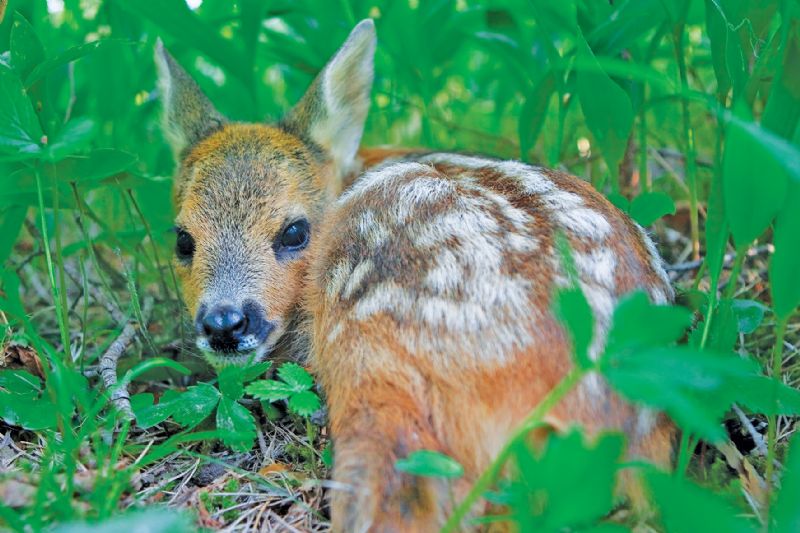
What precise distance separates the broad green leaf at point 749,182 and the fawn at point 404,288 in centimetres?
48

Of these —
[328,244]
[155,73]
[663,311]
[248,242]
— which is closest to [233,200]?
[248,242]

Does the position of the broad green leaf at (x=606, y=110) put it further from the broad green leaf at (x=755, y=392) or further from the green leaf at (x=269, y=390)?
the green leaf at (x=269, y=390)

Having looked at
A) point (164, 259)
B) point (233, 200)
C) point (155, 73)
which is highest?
point (155, 73)

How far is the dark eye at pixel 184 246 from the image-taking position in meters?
3.59

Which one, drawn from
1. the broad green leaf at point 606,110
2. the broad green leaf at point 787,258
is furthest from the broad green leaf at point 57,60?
the broad green leaf at point 787,258

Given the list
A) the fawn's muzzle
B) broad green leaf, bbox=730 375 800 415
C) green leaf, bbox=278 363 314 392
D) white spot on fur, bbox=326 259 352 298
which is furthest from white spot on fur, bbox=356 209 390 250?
broad green leaf, bbox=730 375 800 415

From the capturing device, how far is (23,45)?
299 centimetres

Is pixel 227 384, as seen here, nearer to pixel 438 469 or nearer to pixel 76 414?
pixel 76 414

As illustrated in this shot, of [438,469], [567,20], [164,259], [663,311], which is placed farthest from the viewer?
[164,259]

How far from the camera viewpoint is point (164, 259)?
14.9 ft

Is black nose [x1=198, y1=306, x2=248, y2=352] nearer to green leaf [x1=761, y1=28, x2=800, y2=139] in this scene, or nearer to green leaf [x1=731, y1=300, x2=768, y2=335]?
green leaf [x1=731, y1=300, x2=768, y2=335]

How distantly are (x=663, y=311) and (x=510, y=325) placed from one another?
0.73 metres

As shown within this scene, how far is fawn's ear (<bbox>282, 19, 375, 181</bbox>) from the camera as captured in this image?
12.9 feet

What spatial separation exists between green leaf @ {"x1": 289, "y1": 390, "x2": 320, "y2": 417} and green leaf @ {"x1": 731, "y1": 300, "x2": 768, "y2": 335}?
153 cm
